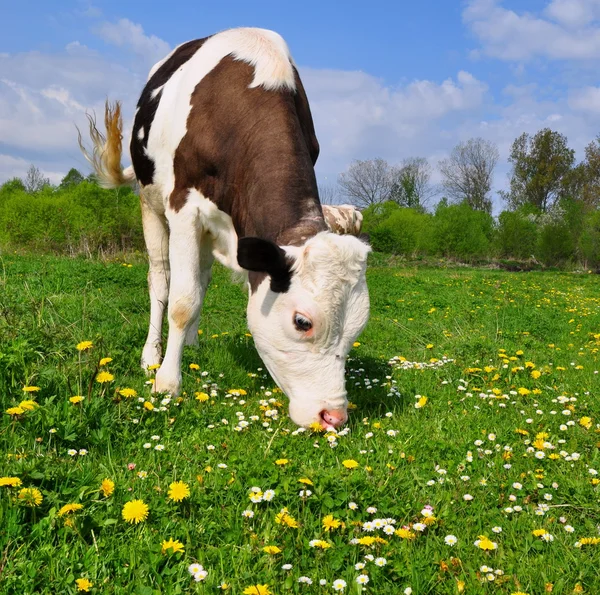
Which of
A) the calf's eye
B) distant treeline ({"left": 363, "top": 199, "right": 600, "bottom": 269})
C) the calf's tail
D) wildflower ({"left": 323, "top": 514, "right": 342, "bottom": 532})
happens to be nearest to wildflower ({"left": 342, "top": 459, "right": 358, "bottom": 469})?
wildflower ({"left": 323, "top": 514, "right": 342, "bottom": 532})

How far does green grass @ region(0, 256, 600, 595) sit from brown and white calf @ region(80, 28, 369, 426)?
46 cm

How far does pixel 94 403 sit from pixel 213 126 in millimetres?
2624

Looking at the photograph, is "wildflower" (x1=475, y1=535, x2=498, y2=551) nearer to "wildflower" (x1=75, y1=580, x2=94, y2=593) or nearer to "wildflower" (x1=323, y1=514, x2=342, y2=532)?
"wildflower" (x1=323, y1=514, x2=342, y2=532)

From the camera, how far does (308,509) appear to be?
2.91 m

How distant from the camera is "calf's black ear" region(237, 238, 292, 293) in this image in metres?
3.92

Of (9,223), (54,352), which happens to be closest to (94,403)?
(54,352)

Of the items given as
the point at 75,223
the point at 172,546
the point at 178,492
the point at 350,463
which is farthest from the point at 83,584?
the point at 75,223

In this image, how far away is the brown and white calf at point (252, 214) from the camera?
406 centimetres

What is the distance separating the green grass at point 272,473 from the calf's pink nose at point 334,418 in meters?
0.11

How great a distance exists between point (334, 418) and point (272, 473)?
36.0 inches

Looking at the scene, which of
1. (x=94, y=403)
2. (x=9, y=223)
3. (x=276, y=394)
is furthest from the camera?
(x=9, y=223)

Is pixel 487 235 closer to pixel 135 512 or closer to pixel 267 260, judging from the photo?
pixel 267 260

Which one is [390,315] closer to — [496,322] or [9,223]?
[496,322]

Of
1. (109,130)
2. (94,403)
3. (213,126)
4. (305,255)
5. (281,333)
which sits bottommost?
(94,403)
